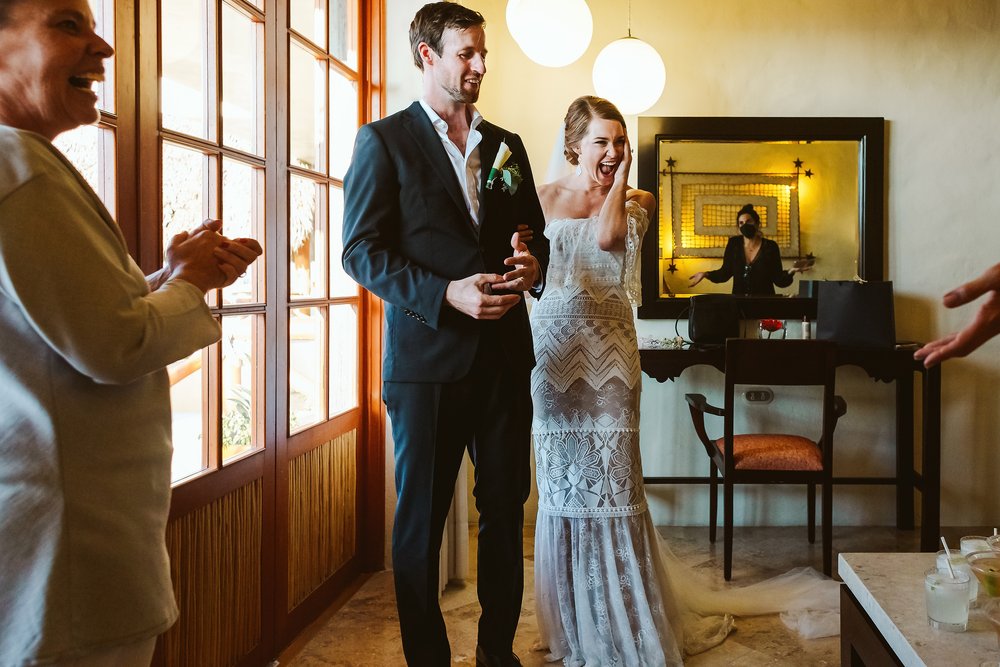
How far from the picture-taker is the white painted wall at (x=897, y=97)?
3.72 metres

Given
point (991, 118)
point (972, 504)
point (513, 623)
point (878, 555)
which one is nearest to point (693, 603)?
point (513, 623)

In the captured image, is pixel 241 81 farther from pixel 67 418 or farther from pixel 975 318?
pixel 975 318

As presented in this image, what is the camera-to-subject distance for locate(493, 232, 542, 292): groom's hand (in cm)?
177

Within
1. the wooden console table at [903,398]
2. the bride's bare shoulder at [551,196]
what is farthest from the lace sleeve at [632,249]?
the wooden console table at [903,398]

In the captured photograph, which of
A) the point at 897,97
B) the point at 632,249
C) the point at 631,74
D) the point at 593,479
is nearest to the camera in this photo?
the point at 593,479

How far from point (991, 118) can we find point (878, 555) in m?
2.99

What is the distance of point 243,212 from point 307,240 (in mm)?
447

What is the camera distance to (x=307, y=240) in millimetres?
2580

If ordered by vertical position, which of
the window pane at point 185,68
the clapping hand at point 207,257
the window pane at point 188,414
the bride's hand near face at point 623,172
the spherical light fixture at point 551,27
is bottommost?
the window pane at point 188,414

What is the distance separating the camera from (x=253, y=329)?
2.18 meters

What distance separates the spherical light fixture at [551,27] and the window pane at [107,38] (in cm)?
196

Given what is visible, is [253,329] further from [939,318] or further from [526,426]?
[939,318]

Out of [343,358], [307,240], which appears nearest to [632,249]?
[307,240]

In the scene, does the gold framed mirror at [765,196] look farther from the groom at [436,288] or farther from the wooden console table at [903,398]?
the groom at [436,288]
